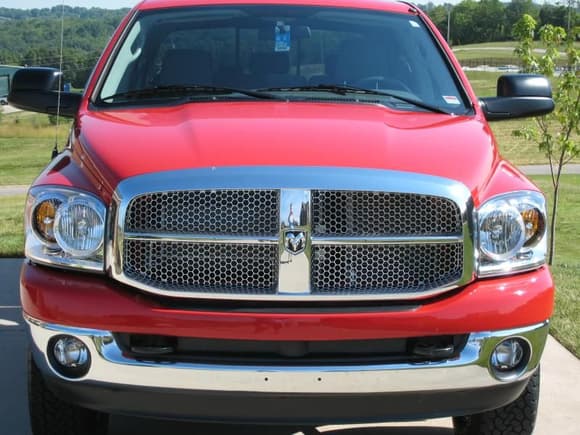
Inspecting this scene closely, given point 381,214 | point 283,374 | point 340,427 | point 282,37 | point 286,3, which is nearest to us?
point 283,374

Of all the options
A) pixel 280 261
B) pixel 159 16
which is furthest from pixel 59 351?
pixel 159 16

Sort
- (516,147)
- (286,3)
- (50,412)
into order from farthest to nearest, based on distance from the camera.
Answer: (516,147) → (286,3) → (50,412)

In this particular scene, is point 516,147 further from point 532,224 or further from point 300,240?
point 300,240

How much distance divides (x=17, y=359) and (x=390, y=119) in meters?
2.46

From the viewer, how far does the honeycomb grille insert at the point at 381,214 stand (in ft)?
9.63

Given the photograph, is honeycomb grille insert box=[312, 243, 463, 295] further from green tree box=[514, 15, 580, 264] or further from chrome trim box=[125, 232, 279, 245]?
green tree box=[514, 15, 580, 264]

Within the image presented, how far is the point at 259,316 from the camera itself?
288 centimetres

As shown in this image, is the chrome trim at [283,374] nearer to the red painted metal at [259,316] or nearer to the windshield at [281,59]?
the red painted metal at [259,316]

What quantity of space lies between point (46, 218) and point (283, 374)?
0.94 metres

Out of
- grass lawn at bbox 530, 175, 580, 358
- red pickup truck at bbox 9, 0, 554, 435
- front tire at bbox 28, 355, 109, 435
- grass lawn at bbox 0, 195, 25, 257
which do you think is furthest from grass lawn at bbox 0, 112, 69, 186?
red pickup truck at bbox 9, 0, 554, 435

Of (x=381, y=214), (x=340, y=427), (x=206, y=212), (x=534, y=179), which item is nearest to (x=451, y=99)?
(x=381, y=214)

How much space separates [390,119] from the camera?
11.9 ft

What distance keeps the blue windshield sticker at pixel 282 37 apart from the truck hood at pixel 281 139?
701 mm

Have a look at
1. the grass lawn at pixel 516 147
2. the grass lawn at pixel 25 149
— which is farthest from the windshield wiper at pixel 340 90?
the grass lawn at pixel 25 149
